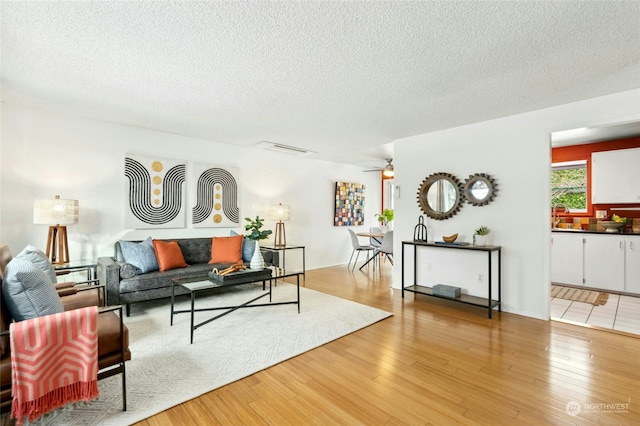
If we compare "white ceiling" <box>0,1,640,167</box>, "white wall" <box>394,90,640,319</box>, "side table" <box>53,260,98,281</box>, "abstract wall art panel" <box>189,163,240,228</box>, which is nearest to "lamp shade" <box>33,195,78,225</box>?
"side table" <box>53,260,98,281</box>

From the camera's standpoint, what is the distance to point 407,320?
133 inches

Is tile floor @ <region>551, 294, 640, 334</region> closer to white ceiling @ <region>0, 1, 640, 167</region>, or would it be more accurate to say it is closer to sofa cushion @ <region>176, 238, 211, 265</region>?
white ceiling @ <region>0, 1, 640, 167</region>

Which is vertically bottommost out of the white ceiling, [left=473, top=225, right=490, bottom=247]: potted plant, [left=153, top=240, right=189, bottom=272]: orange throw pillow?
[left=153, top=240, right=189, bottom=272]: orange throw pillow

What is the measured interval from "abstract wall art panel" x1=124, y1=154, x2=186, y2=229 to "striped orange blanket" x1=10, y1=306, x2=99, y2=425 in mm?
2943

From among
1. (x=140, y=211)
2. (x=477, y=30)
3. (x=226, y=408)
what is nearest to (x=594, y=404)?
(x=226, y=408)

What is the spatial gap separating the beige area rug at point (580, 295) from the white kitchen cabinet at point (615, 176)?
1.54m

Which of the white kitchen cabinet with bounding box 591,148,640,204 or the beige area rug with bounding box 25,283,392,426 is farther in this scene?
the white kitchen cabinet with bounding box 591,148,640,204

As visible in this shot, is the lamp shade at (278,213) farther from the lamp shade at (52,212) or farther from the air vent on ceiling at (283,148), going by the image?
the lamp shade at (52,212)

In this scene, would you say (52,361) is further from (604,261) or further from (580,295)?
(604,261)

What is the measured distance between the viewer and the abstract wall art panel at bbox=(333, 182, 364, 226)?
6.99 meters

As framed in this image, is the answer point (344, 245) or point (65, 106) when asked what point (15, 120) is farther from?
point (344, 245)

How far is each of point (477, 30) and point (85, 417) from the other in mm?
3403

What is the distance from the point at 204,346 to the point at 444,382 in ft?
6.54

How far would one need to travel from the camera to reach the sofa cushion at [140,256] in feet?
12.2
